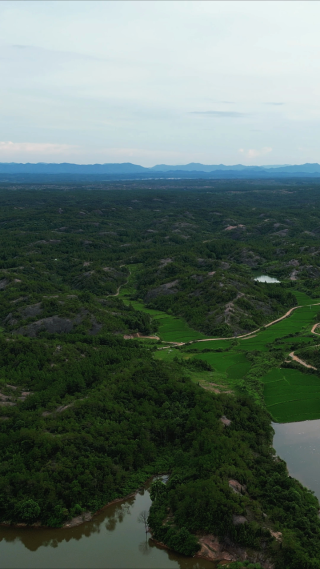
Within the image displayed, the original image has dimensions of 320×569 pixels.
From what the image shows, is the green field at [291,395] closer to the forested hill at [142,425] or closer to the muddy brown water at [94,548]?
the forested hill at [142,425]

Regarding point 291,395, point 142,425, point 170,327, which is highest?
point 142,425

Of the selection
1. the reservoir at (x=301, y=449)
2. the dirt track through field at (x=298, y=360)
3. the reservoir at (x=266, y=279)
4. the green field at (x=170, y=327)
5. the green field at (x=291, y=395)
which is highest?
the reservoir at (x=266, y=279)

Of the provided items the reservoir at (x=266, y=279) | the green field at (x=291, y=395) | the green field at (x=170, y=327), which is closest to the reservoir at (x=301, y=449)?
the green field at (x=291, y=395)

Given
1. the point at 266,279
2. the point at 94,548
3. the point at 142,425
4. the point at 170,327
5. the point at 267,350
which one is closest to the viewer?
the point at 94,548

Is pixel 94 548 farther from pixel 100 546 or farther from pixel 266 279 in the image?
pixel 266 279

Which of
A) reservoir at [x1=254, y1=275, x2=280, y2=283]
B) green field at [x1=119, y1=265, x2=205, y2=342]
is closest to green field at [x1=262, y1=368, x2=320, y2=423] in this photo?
green field at [x1=119, y1=265, x2=205, y2=342]

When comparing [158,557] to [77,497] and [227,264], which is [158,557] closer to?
[77,497]

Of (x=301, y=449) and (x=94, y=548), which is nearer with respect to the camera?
(x=94, y=548)

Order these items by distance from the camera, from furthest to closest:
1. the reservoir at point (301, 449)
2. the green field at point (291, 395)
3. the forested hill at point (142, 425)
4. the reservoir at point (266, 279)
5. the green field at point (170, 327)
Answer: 1. the reservoir at point (266, 279)
2. the green field at point (170, 327)
3. the green field at point (291, 395)
4. the reservoir at point (301, 449)
5. the forested hill at point (142, 425)

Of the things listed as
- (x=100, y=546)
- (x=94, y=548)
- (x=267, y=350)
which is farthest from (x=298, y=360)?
(x=94, y=548)
